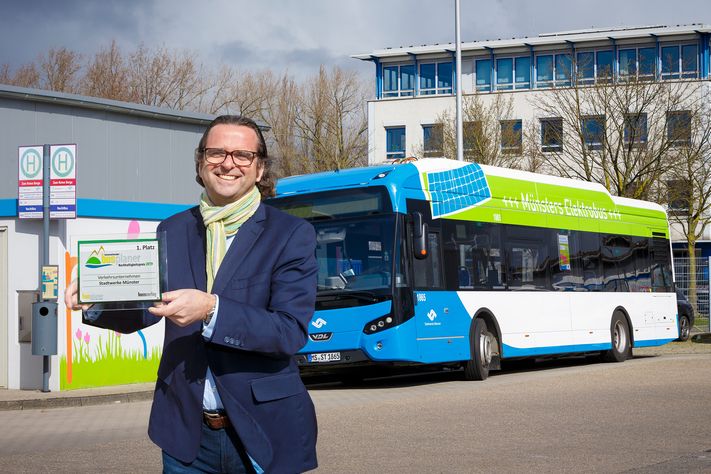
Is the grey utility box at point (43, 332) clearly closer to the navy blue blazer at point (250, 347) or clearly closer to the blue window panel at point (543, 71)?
the navy blue blazer at point (250, 347)

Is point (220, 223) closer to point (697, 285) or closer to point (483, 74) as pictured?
point (697, 285)

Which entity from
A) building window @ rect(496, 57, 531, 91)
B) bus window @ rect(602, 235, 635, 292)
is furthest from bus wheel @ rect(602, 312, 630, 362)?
building window @ rect(496, 57, 531, 91)

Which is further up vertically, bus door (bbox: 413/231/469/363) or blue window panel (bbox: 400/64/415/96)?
blue window panel (bbox: 400/64/415/96)

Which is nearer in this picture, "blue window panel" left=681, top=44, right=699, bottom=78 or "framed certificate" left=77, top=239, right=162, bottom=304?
"framed certificate" left=77, top=239, right=162, bottom=304

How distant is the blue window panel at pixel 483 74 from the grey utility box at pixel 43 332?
146 feet

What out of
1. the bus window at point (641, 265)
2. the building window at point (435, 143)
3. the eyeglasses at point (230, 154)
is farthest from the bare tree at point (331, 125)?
the eyeglasses at point (230, 154)

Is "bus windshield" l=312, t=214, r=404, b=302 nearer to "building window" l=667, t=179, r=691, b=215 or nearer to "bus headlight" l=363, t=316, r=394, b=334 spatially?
"bus headlight" l=363, t=316, r=394, b=334

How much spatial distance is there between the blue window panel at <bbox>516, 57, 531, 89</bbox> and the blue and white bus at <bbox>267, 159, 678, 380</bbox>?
116ft

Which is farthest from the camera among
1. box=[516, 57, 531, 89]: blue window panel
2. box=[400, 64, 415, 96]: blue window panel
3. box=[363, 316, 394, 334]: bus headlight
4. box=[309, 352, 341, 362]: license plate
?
box=[400, 64, 415, 96]: blue window panel

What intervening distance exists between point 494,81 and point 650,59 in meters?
8.82

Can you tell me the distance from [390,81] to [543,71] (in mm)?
9215

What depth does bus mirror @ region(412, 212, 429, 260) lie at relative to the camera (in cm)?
1335

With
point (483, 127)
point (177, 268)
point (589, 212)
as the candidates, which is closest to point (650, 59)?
point (483, 127)

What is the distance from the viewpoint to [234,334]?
2707 mm
